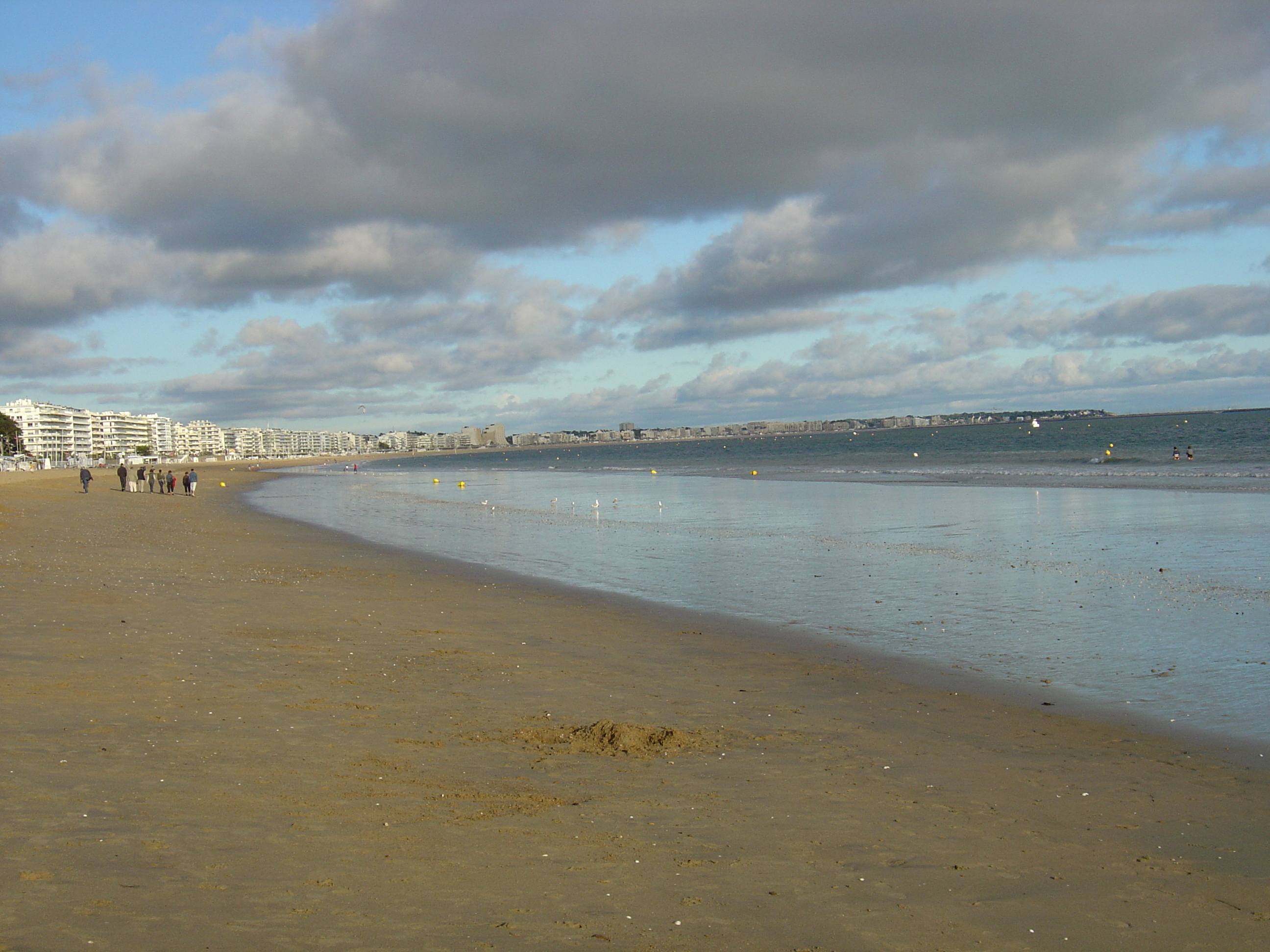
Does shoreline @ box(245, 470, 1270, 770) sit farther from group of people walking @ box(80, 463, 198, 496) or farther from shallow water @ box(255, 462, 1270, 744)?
group of people walking @ box(80, 463, 198, 496)

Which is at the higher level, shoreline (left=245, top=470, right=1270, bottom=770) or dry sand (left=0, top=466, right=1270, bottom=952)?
dry sand (left=0, top=466, right=1270, bottom=952)

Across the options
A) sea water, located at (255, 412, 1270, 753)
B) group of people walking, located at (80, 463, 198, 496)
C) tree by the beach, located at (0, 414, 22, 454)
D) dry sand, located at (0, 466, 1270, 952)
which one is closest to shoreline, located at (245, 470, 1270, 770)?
sea water, located at (255, 412, 1270, 753)

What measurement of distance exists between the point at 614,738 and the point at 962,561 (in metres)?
14.7

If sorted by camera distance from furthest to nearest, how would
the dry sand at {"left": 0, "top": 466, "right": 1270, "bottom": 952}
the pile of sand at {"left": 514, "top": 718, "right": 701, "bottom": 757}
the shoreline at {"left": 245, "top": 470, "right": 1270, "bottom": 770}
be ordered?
the shoreline at {"left": 245, "top": 470, "right": 1270, "bottom": 770} < the pile of sand at {"left": 514, "top": 718, "right": 701, "bottom": 757} < the dry sand at {"left": 0, "top": 466, "right": 1270, "bottom": 952}

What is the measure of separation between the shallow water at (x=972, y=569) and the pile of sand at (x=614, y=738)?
4.66m

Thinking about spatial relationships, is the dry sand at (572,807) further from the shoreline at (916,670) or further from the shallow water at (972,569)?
the shallow water at (972,569)

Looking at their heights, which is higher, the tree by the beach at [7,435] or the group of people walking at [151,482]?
the tree by the beach at [7,435]

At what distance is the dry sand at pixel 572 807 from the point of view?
5.14 m

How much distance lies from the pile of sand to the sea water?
446 centimetres

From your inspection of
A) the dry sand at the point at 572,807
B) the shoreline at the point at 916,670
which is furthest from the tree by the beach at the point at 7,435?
the dry sand at the point at 572,807

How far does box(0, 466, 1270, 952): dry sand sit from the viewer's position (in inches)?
202

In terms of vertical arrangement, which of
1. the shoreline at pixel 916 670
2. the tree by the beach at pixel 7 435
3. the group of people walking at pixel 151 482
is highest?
the tree by the beach at pixel 7 435

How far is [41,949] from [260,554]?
20.7 m

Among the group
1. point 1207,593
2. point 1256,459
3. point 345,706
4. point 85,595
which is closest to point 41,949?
point 345,706
